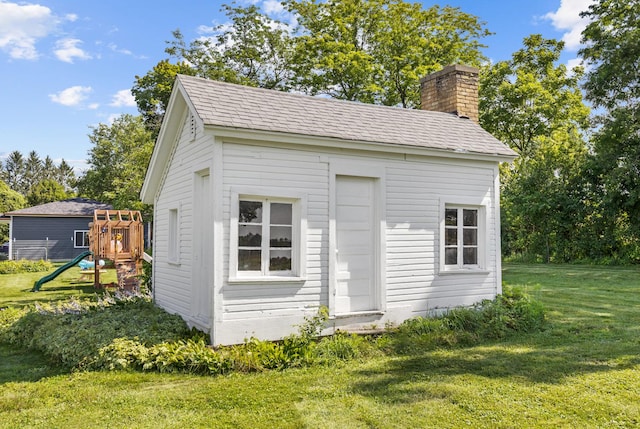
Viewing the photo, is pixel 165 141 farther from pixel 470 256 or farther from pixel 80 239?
pixel 80 239

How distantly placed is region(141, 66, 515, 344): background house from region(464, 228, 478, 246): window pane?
32 millimetres

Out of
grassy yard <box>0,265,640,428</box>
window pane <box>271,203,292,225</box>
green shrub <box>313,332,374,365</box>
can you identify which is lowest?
grassy yard <box>0,265,640,428</box>

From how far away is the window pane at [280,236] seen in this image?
8016 mm

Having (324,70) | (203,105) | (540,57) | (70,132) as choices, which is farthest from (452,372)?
(70,132)

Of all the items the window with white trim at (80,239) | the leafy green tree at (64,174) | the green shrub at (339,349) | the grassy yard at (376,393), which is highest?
the leafy green tree at (64,174)

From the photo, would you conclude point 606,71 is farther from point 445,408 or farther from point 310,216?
point 445,408

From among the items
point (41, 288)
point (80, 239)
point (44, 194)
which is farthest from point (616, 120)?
point (44, 194)

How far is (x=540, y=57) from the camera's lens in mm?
28125

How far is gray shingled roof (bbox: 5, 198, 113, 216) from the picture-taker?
34531mm

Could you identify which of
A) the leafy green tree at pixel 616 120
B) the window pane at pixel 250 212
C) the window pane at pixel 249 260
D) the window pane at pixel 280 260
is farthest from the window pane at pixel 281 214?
the leafy green tree at pixel 616 120

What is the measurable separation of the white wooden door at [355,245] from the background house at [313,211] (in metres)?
0.02

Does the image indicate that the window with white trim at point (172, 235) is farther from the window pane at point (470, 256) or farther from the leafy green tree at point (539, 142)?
the leafy green tree at point (539, 142)

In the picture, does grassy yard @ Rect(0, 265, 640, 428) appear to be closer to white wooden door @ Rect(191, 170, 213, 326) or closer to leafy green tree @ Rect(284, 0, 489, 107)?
white wooden door @ Rect(191, 170, 213, 326)

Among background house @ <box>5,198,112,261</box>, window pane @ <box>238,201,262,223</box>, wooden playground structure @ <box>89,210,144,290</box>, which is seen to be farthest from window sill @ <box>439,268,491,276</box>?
background house @ <box>5,198,112,261</box>
